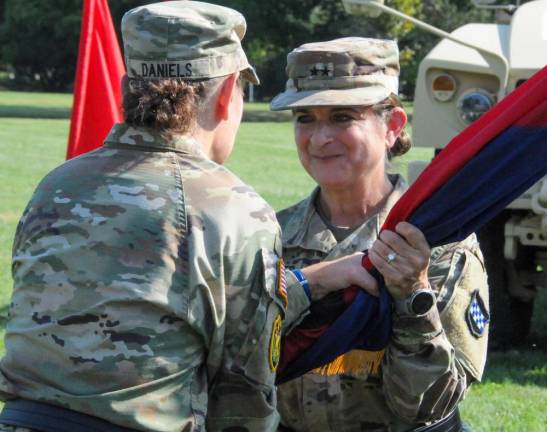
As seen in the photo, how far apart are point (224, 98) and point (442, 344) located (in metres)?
0.82

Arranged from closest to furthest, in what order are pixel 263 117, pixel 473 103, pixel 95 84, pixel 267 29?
pixel 473 103
pixel 95 84
pixel 263 117
pixel 267 29

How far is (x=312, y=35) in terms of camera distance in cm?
4253

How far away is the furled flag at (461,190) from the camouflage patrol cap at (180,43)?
2.05ft

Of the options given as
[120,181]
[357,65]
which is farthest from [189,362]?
[357,65]

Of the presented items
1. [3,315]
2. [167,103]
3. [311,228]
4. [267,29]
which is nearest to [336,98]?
[311,228]

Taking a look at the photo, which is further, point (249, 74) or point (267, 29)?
A: point (267, 29)

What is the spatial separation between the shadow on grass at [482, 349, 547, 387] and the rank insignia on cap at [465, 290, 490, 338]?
3602 mm

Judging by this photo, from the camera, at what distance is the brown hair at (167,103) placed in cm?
253

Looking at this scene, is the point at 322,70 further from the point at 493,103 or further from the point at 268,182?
the point at 268,182

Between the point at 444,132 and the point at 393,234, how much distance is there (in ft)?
13.3

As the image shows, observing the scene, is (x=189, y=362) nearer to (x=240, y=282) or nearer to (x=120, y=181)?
(x=240, y=282)

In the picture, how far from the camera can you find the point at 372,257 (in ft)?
9.59

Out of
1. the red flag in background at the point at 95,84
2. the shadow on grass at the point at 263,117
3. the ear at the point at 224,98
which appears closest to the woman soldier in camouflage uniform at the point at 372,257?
the ear at the point at 224,98

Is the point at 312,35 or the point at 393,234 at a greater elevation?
the point at 393,234
